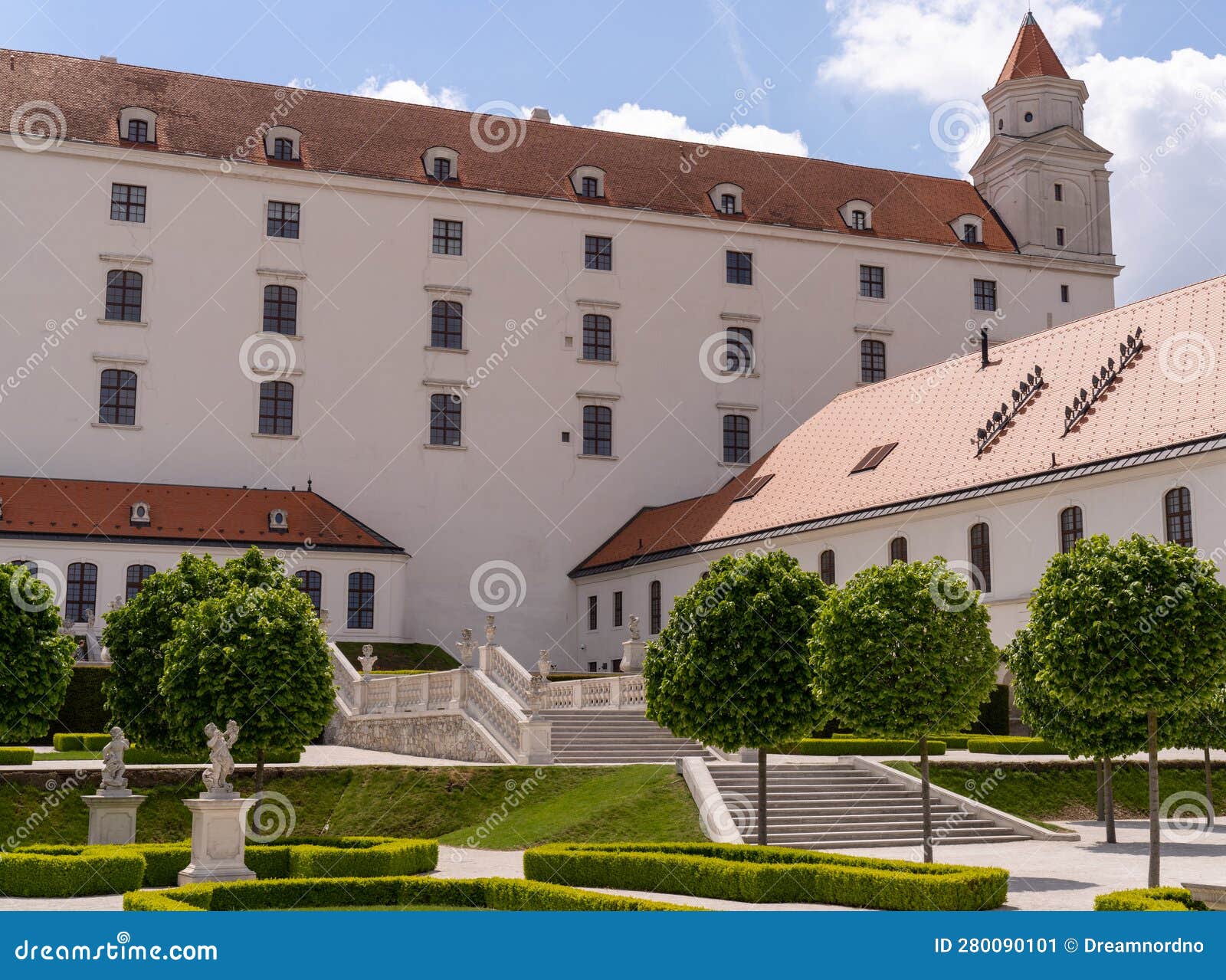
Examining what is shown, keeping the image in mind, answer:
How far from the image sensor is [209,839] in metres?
19.9

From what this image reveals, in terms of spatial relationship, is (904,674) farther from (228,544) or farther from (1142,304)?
(228,544)

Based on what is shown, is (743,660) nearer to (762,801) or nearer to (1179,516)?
(762,801)

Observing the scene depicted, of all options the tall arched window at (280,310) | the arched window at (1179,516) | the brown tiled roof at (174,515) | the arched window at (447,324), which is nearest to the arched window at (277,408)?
the tall arched window at (280,310)

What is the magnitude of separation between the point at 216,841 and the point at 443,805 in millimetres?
8661

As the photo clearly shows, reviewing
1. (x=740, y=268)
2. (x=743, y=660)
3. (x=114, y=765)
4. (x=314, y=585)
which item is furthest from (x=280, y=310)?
(x=743, y=660)

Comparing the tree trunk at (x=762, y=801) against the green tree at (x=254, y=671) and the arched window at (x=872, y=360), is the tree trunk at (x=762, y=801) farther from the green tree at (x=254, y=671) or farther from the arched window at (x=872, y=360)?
the arched window at (x=872, y=360)

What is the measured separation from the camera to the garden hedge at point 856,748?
3288 cm

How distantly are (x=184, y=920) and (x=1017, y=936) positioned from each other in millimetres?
8136

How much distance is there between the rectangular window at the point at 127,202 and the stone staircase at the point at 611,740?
27.7 meters

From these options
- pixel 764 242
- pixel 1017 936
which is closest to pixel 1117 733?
pixel 1017 936

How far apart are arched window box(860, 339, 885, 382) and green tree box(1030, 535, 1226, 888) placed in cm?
4037

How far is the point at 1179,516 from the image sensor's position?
3288cm

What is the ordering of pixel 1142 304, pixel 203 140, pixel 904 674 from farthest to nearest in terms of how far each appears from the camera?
pixel 203 140
pixel 1142 304
pixel 904 674

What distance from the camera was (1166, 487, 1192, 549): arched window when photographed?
32.6 meters
